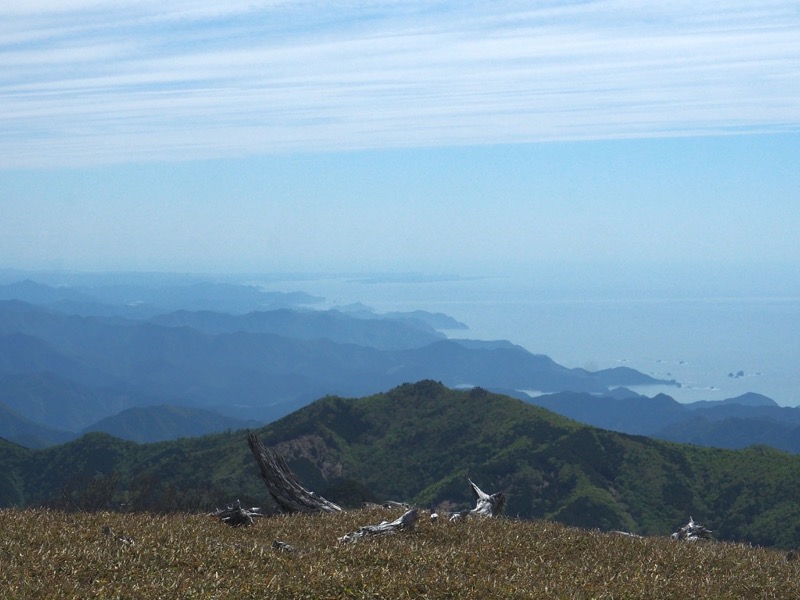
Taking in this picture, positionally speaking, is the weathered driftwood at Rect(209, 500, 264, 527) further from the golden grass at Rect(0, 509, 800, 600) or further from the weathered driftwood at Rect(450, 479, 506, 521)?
the weathered driftwood at Rect(450, 479, 506, 521)

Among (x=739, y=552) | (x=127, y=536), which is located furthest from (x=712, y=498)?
(x=127, y=536)

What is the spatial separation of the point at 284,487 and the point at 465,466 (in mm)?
121234

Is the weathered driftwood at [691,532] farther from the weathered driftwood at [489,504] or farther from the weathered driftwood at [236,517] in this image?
the weathered driftwood at [236,517]

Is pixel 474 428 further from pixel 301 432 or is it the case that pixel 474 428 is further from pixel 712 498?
pixel 712 498

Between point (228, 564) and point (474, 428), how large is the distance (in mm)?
143463

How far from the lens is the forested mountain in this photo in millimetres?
114500

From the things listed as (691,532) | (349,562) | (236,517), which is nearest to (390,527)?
(349,562)

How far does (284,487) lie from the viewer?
20266 mm

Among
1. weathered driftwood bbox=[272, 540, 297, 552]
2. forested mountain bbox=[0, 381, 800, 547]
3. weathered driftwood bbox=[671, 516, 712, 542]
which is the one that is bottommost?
forested mountain bbox=[0, 381, 800, 547]

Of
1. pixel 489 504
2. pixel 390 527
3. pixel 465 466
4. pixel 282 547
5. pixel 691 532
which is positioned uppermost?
pixel 282 547

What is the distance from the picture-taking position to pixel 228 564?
12.9 meters

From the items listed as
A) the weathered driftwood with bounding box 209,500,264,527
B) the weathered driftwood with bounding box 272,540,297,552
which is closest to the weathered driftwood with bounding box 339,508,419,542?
the weathered driftwood with bounding box 272,540,297,552

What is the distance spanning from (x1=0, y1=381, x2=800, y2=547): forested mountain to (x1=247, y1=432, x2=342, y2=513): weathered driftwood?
67015 mm

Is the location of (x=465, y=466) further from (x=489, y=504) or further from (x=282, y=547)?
(x=282, y=547)
